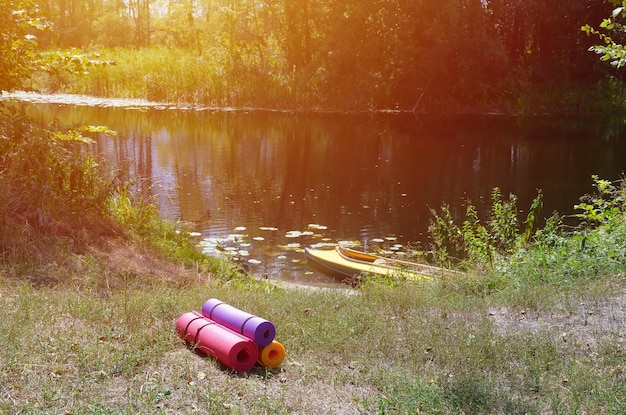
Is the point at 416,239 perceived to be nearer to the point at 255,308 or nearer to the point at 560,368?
the point at 255,308

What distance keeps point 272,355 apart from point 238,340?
0.28 metres

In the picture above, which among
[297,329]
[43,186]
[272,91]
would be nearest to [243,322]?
[297,329]

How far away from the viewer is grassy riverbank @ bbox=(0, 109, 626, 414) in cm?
432

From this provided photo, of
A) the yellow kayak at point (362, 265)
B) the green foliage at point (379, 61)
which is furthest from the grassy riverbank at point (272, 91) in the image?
the yellow kayak at point (362, 265)

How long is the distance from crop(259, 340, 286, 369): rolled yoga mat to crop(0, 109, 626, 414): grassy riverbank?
0.08 meters

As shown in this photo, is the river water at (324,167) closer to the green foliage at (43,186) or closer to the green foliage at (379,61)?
the green foliage at (43,186)

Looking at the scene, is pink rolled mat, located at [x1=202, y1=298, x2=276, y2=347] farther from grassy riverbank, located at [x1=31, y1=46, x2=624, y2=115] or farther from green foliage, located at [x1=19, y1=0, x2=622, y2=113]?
green foliage, located at [x1=19, y1=0, x2=622, y2=113]

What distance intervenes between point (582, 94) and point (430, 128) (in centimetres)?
1056

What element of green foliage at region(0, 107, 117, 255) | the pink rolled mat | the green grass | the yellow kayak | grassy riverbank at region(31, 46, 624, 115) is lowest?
the yellow kayak

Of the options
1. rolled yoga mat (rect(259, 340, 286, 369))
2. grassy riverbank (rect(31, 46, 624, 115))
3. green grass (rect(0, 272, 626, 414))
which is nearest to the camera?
green grass (rect(0, 272, 626, 414))

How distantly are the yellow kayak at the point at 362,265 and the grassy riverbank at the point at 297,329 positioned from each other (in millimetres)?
729

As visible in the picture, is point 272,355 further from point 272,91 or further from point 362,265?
point 272,91

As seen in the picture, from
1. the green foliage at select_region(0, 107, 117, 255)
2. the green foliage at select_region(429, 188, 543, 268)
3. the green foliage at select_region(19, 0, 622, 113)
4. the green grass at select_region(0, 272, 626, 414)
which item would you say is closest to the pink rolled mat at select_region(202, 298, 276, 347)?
the green grass at select_region(0, 272, 626, 414)

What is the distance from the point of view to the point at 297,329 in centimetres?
558
